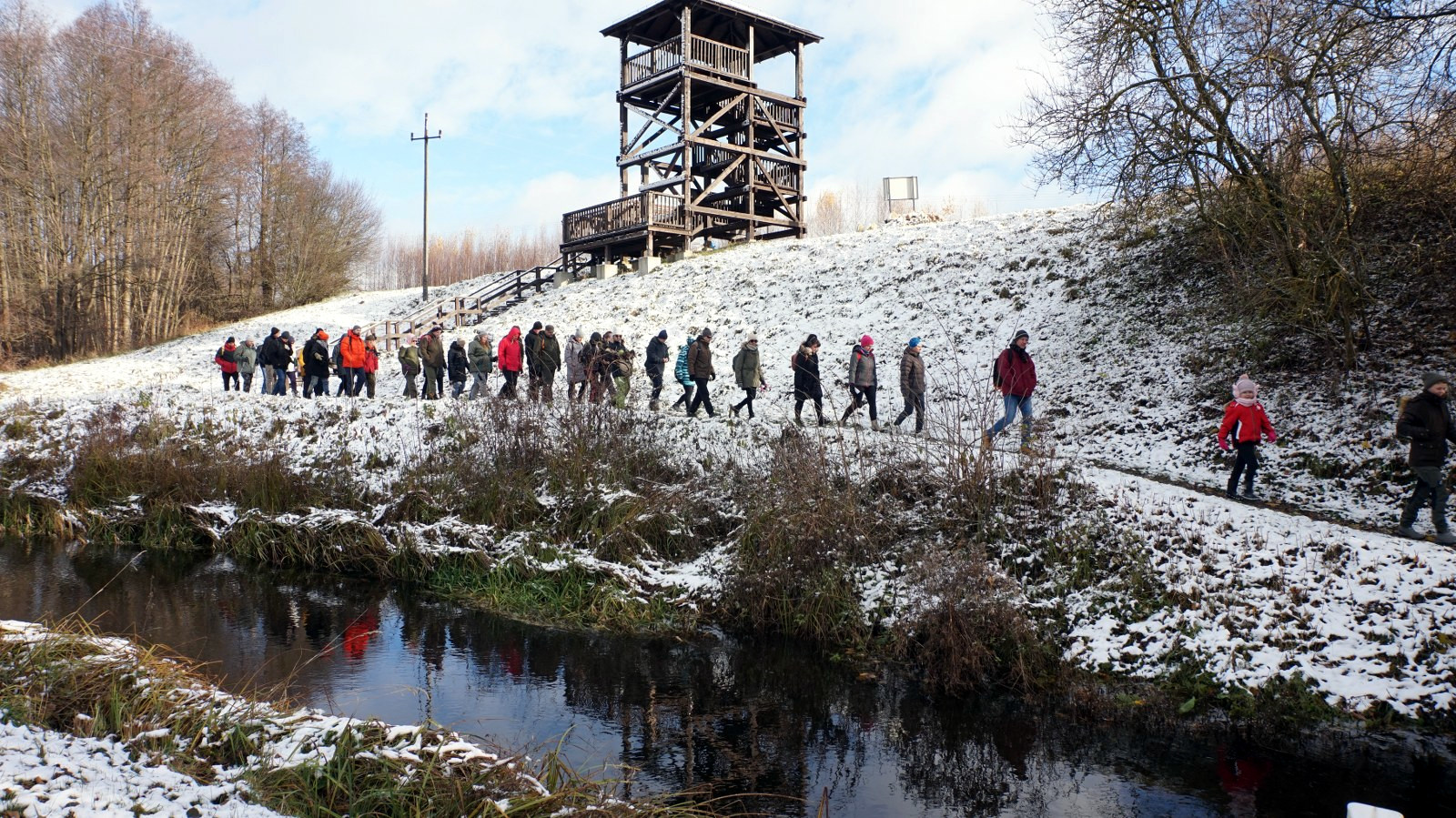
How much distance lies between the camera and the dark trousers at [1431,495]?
9234 mm

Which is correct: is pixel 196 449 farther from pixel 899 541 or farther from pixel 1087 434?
pixel 1087 434

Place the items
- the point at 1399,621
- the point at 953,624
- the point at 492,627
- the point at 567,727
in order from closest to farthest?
the point at 567,727, the point at 1399,621, the point at 953,624, the point at 492,627

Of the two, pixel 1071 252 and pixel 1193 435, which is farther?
pixel 1071 252

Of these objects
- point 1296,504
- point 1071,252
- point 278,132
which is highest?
point 278,132

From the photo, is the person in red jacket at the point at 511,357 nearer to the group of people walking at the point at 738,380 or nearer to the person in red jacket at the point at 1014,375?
the group of people walking at the point at 738,380

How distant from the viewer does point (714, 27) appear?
3144cm

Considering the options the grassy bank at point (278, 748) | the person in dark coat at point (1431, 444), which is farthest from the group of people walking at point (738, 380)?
the grassy bank at point (278, 748)

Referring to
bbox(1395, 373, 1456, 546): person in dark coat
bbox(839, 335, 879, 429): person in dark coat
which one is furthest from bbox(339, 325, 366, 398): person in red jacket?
bbox(1395, 373, 1456, 546): person in dark coat

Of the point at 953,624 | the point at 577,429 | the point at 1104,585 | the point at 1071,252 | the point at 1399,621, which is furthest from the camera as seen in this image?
the point at 1071,252

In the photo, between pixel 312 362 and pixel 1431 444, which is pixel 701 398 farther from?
pixel 1431 444

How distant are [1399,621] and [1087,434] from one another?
22.7 feet

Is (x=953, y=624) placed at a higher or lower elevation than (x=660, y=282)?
lower

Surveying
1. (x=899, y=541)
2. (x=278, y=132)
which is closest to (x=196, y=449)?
(x=899, y=541)

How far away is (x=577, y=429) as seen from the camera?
12484mm
